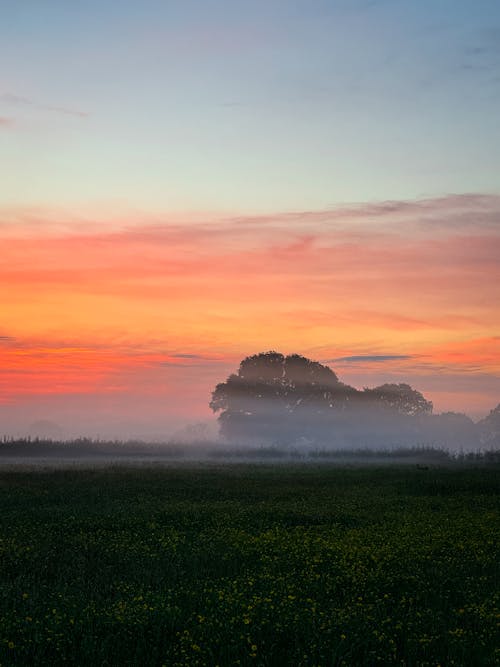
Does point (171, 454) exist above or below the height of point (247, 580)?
below

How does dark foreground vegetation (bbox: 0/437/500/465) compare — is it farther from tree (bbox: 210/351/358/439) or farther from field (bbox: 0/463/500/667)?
field (bbox: 0/463/500/667)

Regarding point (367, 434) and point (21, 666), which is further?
point (367, 434)

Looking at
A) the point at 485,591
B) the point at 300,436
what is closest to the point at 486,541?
the point at 485,591

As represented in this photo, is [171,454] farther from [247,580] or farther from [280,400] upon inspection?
[247,580]

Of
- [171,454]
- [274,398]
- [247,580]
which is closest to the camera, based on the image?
[247,580]

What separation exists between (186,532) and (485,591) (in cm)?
1100

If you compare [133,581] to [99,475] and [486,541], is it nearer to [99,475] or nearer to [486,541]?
[486,541]

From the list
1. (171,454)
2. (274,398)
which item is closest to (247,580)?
(171,454)

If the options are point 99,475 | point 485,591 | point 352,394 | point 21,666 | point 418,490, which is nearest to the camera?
point 21,666

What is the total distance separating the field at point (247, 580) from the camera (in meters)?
12.8

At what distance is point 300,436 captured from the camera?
4847 inches

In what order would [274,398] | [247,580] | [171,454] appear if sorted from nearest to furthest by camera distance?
[247,580] < [171,454] < [274,398]

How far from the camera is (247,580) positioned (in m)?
17.5

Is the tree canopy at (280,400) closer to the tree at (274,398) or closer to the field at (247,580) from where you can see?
the tree at (274,398)
